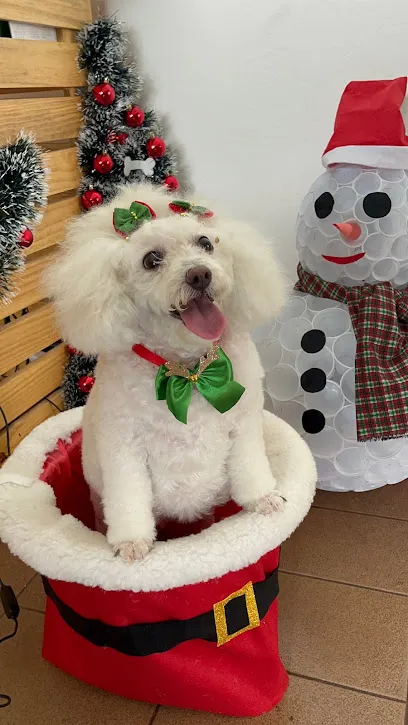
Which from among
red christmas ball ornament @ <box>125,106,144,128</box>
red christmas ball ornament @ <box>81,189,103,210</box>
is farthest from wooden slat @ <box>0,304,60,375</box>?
red christmas ball ornament @ <box>125,106,144,128</box>

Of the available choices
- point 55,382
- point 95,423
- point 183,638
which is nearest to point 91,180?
point 55,382

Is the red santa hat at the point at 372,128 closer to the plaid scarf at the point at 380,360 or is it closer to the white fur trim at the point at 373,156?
the white fur trim at the point at 373,156

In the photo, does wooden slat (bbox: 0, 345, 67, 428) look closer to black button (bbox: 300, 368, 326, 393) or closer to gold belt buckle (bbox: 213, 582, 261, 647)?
black button (bbox: 300, 368, 326, 393)

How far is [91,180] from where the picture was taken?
158 centimetres

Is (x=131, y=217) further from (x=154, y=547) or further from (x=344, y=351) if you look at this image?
(x=344, y=351)

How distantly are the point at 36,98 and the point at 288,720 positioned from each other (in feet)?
4.88

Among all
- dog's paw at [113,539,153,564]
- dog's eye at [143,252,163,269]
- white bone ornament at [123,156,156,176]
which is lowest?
dog's paw at [113,539,153,564]

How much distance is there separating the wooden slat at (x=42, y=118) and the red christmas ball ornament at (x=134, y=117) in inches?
6.7

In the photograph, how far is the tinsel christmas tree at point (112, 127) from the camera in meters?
1.50

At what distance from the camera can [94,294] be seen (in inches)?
29.7

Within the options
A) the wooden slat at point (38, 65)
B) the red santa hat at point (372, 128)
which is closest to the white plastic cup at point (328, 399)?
the red santa hat at point (372, 128)

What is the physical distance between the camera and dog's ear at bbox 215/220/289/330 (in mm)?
828

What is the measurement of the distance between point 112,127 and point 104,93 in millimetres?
83

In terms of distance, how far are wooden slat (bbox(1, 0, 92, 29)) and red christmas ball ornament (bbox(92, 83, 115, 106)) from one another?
0.20 m
